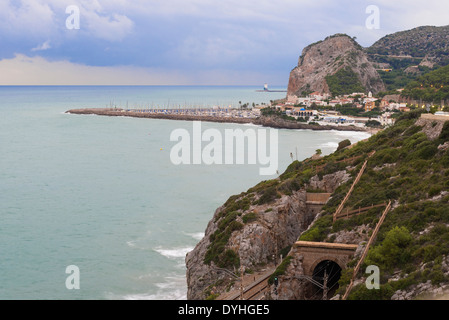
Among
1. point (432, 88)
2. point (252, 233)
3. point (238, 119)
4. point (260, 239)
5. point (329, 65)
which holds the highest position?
point (329, 65)

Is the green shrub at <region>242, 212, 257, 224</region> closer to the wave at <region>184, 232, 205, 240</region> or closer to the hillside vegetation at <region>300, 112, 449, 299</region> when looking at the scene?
the hillside vegetation at <region>300, 112, 449, 299</region>

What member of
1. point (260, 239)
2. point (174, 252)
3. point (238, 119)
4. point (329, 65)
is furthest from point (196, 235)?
point (329, 65)
